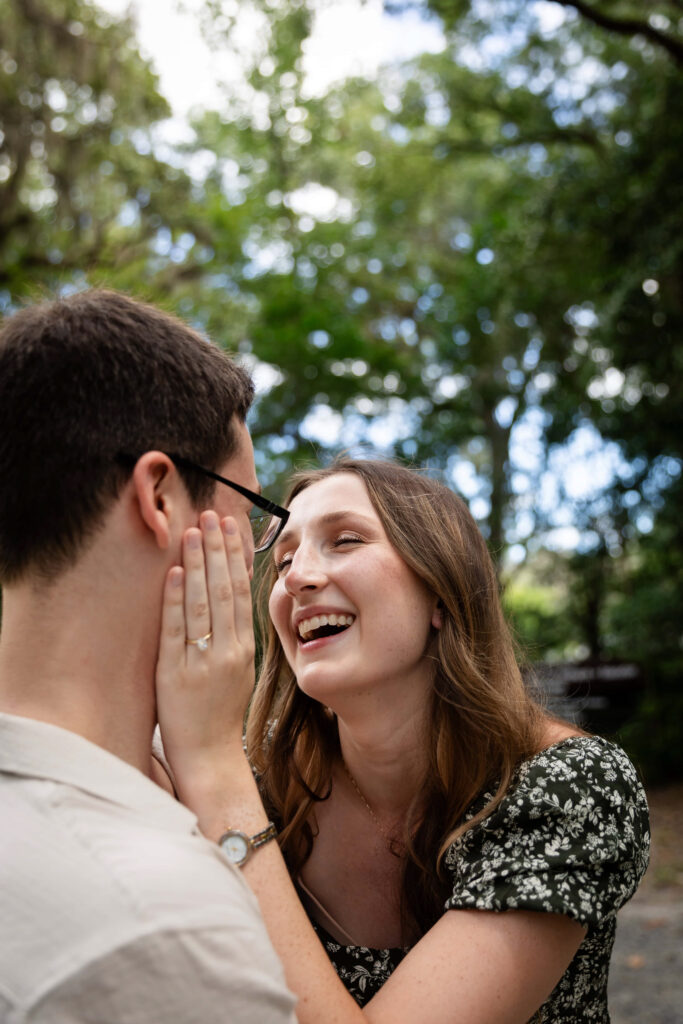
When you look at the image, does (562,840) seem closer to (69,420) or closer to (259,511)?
(259,511)

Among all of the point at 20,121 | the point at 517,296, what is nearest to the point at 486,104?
the point at 517,296

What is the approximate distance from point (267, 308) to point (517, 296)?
4668mm

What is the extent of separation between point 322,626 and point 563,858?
2.86 ft

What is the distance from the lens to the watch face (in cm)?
168

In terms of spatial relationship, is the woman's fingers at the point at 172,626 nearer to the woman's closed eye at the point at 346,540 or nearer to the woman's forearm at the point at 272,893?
the woman's forearm at the point at 272,893

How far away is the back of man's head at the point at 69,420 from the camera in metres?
1.48

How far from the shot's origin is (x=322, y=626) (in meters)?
2.54

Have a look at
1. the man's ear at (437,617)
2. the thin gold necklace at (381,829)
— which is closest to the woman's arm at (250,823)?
the thin gold necklace at (381,829)

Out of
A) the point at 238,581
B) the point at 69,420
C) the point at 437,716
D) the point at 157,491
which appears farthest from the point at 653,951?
the point at 69,420

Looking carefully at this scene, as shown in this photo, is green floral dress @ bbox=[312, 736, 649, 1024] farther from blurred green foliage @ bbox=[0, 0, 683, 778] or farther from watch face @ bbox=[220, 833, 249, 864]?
blurred green foliage @ bbox=[0, 0, 683, 778]

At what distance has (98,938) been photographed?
111 cm

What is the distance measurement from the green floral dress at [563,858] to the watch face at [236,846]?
621 mm

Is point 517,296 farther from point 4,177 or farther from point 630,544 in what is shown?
point 4,177

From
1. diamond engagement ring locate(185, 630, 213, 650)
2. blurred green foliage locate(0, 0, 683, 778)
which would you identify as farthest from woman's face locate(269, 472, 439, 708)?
blurred green foliage locate(0, 0, 683, 778)
